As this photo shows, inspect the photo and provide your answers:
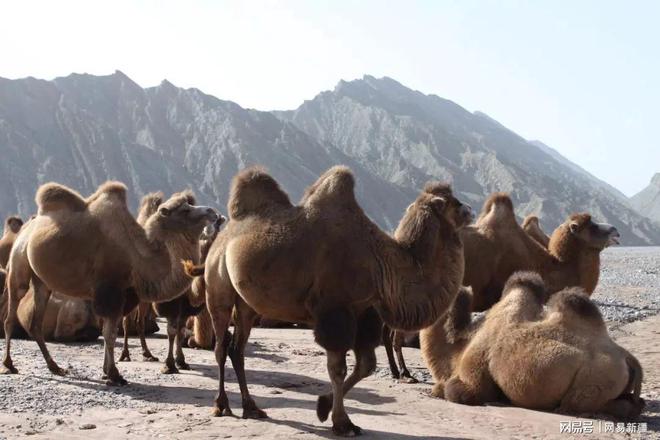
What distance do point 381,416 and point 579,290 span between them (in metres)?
2.16

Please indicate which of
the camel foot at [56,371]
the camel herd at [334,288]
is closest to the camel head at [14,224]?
the camel herd at [334,288]

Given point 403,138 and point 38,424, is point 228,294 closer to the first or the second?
point 38,424

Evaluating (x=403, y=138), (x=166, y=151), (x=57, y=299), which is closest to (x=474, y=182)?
(x=403, y=138)

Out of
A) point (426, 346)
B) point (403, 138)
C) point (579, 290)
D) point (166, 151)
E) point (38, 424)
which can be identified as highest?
point (403, 138)

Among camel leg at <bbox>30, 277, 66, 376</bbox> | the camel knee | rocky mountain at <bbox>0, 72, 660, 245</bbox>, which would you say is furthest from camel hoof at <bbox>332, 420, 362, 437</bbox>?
rocky mountain at <bbox>0, 72, 660, 245</bbox>

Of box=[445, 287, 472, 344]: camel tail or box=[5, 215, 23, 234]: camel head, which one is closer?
box=[445, 287, 472, 344]: camel tail

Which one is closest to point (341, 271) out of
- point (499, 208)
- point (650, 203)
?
point (499, 208)

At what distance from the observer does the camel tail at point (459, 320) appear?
784 centimetres

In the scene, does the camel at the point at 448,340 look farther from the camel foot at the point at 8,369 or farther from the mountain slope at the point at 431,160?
the mountain slope at the point at 431,160

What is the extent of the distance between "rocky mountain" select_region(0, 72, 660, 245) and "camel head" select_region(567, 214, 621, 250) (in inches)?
2566

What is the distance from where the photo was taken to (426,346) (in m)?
7.98

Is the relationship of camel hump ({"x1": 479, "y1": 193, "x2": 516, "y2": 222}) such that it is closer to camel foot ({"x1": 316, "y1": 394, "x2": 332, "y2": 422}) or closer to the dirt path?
the dirt path

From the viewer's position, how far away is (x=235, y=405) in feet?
24.1

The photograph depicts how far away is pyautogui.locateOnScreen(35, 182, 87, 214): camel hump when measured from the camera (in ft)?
30.3
